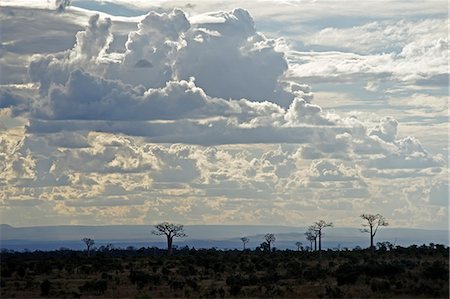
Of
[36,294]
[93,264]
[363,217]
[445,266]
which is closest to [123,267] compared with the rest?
[93,264]

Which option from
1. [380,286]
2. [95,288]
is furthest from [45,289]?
[380,286]

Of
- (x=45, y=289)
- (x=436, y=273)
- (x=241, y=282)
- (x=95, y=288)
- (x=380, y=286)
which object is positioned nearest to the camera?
(x=380, y=286)

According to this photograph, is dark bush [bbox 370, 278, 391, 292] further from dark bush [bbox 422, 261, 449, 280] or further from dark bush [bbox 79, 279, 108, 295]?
dark bush [bbox 79, 279, 108, 295]

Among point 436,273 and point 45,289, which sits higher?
point 436,273

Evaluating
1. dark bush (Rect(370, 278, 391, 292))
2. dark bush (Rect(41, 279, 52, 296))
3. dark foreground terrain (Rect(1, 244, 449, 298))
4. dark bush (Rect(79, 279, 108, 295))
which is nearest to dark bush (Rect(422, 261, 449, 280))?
dark foreground terrain (Rect(1, 244, 449, 298))

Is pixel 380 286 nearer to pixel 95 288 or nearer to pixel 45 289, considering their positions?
pixel 95 288

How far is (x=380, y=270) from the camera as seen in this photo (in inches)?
2894

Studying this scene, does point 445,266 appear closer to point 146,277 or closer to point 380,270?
point 380,270

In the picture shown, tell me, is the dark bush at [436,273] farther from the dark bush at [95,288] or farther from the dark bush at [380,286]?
the dark bush at [95,288]

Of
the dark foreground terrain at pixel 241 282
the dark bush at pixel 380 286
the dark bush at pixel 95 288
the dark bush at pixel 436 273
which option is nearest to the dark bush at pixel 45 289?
the dark foreground terrain at pixel 241 282

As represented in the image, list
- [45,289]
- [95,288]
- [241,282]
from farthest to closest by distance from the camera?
1. [241,282]
2. [95,288]
3. [45,289]

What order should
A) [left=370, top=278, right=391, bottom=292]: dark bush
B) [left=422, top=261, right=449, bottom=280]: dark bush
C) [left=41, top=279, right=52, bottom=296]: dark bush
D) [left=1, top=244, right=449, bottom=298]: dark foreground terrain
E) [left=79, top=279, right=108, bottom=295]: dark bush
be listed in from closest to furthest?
[left=370, top=278, right=391, bottom=292]: dark bush → [left=1, top=244, right=449, bottom=298]: dark foreground terrain → [left=422, top=261, right=449, bottom=280]: dark bush → [left=41, top=279, right=52, bottom=296]: dark bush → [left=79, top=279, right=108, bottom=295]: dark bush

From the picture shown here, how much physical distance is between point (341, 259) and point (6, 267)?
117 ft

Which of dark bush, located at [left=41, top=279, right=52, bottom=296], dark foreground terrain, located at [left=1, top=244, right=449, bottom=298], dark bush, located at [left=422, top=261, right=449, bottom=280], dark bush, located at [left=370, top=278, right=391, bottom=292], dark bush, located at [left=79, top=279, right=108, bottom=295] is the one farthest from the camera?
dark bush, located at [left=79, top=279, right=108, bottom=295]
